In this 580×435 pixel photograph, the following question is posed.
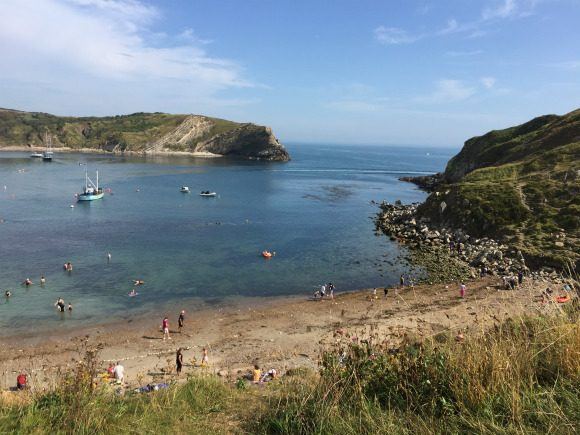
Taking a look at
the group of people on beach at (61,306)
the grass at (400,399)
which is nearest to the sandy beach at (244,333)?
the group of people on beach at (61,306)

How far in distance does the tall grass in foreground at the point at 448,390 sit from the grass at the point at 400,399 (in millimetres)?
20

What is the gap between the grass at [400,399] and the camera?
6.20 metres

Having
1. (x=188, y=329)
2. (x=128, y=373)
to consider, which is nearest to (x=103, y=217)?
(x=188, y=329)

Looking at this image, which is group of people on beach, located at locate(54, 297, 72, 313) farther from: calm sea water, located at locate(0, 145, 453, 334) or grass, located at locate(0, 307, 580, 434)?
grass, located at locate(0, 307, 580, 434)

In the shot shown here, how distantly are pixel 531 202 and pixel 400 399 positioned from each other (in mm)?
60343

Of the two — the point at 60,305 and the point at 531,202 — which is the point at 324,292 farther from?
the point at 531,202

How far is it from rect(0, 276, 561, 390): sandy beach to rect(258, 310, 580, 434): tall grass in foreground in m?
13.6

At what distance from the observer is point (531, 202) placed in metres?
58.1

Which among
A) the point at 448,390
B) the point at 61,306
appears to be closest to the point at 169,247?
the point at 61,306

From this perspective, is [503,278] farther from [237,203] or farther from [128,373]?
[237,203]

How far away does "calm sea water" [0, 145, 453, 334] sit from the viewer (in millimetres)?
38281

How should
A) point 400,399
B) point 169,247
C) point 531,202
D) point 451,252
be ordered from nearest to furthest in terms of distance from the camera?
point 400,399 < point 451,252 < point 169,247 < point 531,202

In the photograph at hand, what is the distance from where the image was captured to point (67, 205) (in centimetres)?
8356

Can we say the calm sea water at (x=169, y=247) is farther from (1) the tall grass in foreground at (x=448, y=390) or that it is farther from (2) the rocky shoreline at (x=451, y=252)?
(1) the tall grass in foreground at (x=448, y=390)
